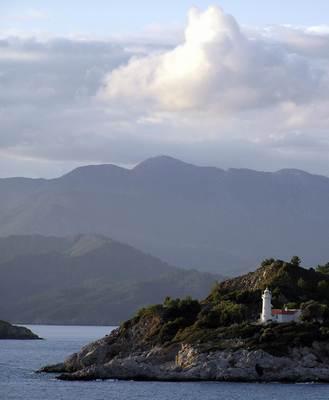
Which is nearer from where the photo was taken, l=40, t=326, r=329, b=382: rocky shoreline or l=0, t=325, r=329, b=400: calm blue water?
l=0, t=325, r=329, b=400: calm blue water

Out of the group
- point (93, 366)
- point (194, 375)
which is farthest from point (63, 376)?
point (194, 375)

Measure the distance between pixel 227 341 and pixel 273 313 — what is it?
12.0 metres

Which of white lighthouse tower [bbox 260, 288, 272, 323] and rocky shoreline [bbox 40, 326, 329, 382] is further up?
white lighthouse tower [bbox 260, 288, 272, 323]

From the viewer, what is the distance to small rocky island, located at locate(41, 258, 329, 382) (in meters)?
158

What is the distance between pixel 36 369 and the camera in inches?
7805

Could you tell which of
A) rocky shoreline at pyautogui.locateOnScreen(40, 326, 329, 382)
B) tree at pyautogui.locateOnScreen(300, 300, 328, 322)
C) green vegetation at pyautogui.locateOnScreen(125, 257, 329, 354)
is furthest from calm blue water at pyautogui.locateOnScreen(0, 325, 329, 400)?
tree at pyautogui.locateOnScreen(300, 300, 328, 322)

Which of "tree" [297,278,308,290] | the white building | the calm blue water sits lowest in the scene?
the calm blue water

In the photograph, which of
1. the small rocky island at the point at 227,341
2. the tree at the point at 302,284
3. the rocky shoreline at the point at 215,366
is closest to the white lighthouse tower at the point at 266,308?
the small rocky island at the point at 227,341

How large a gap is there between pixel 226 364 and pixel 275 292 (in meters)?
28.2

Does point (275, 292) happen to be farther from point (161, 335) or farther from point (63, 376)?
point (63, 376)

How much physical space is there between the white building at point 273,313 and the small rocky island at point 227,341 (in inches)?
61.2

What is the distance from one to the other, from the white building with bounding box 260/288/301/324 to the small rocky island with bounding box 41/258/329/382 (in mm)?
1555

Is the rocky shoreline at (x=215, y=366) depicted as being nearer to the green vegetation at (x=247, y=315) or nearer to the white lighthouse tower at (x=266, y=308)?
the green vegetation at (x=247, y=315)

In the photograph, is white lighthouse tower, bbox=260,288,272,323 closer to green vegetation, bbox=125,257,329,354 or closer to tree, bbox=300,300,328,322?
green vegetation, bbox=125,257,329,354
